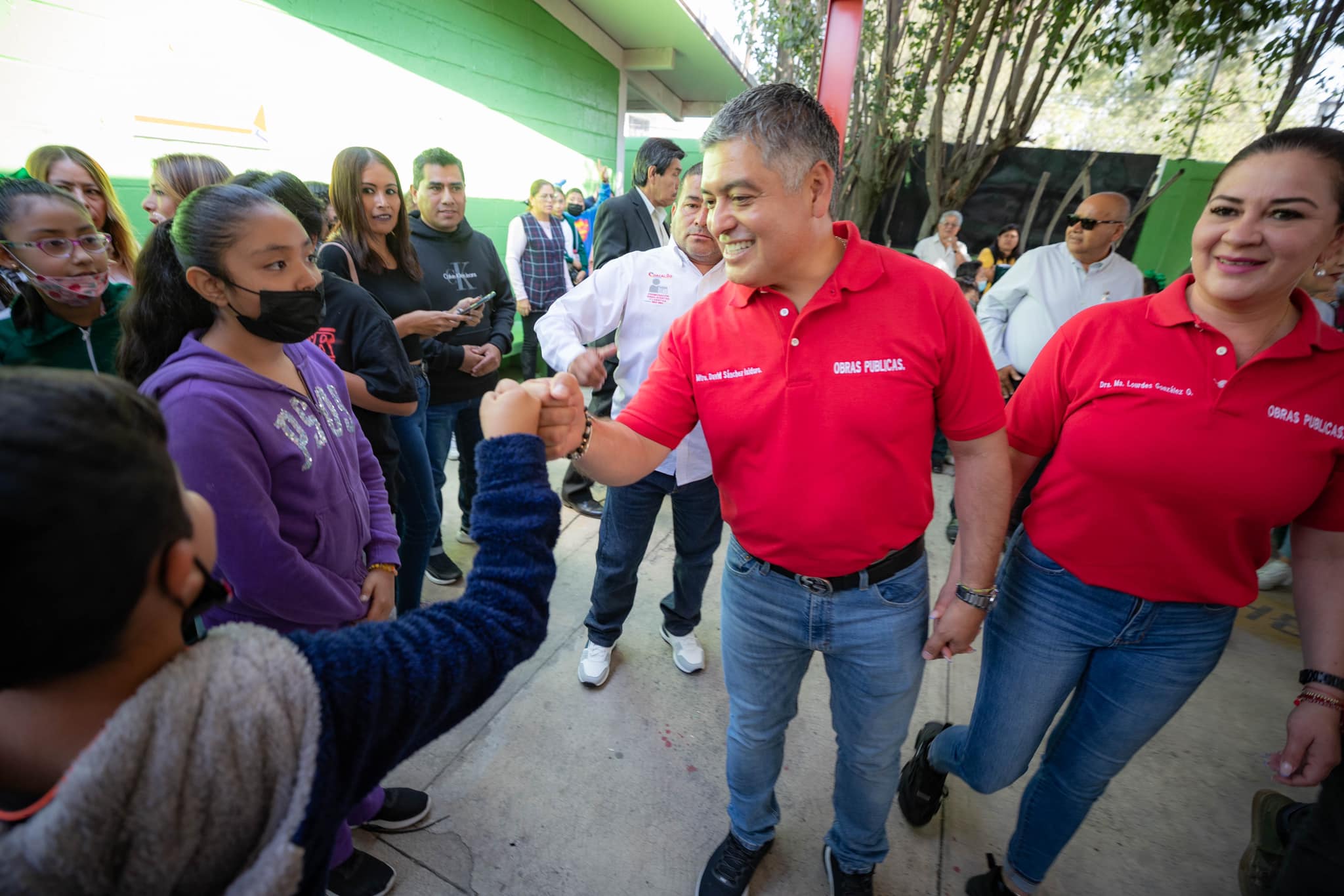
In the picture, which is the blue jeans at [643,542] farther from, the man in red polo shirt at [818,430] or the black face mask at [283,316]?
the black face mask at [283,316]

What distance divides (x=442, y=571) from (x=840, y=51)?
3538 millimetres

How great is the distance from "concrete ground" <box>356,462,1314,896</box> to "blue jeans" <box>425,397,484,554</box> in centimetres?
104

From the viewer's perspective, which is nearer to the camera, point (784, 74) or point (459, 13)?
point (459, 13)

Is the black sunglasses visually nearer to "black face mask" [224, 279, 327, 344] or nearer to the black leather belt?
the black leather belt

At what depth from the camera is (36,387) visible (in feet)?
1.95

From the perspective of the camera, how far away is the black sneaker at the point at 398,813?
1922 mm

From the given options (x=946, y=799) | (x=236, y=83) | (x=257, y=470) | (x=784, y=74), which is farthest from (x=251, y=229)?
(x=784, y=74)

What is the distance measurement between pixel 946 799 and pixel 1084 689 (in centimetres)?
86

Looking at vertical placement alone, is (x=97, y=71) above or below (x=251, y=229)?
above

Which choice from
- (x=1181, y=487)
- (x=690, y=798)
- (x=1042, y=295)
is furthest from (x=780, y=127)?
(x=1042, y=295)

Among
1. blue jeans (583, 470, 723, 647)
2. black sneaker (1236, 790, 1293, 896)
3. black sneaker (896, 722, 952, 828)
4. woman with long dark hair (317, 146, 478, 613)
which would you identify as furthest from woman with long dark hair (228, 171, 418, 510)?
black sneaker (1236, 790, 1293, 896)

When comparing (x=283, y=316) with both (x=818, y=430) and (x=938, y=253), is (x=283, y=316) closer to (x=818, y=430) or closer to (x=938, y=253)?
(x=818, y=430)

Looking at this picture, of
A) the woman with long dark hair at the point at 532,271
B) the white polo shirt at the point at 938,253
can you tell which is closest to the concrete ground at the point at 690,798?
the woman with long dark hair at the point at 532,271

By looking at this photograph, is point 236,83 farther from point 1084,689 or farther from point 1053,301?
point 1084,689
